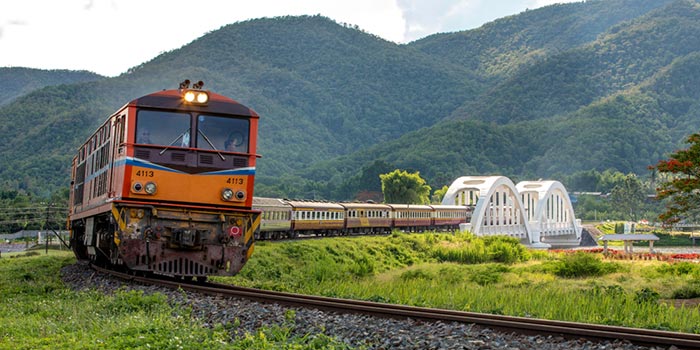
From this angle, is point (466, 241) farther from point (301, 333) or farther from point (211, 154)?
point (301, 333)

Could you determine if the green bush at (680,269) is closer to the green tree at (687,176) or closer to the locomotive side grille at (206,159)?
the green tree at (687,176)

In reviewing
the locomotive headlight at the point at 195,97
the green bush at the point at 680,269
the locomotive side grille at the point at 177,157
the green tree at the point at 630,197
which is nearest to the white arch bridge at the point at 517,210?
the green bush at the point at 680,269

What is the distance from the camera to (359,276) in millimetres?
31562

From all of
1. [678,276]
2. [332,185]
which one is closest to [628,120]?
[332,185]

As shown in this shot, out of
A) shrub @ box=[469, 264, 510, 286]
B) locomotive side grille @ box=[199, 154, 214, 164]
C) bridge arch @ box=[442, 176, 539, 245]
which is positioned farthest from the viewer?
bridge arch @ box=[442, 176, 539, 245]

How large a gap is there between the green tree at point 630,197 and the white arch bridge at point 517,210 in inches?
1470

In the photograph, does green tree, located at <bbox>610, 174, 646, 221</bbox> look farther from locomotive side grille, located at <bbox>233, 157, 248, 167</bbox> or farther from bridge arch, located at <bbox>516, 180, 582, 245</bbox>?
locomotive side grille, located at <bbox>233, 157, 248, 167</bbox>

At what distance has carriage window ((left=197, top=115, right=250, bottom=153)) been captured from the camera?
14.9m

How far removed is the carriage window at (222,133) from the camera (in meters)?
14.9

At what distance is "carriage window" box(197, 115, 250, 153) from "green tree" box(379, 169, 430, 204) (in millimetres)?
90234

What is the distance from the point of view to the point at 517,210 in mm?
80625

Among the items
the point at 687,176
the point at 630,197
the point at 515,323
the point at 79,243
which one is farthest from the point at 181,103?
the point at 630,197

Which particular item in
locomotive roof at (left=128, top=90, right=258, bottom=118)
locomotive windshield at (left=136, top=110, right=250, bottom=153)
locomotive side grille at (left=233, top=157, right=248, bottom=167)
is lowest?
locomotive side grille at (left=233, top=157, right=248, bottom=167)

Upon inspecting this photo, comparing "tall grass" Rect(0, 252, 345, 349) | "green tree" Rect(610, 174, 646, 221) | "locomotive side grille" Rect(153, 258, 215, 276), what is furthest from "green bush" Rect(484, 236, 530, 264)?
"green tree" Rect(610, 174, 646, 221)
